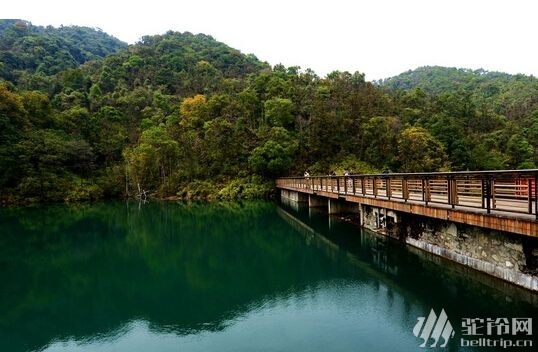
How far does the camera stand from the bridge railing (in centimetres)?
849

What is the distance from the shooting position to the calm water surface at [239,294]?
28.1 feet

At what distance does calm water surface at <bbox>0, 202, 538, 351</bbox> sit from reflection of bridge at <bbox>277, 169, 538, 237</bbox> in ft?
6.08

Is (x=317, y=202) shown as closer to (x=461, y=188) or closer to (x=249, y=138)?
(x=249, y=138)

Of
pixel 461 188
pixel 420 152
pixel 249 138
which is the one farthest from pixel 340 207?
pixel 249 138

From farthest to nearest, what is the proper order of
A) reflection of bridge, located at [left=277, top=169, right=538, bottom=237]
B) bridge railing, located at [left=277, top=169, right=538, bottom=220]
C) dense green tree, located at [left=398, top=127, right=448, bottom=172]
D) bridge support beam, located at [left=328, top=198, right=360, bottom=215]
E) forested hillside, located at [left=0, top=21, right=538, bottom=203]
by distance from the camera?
forested hillside, located at [left=0, top=21, right=538, bottom=203]
dense green tree, located at [left=398, top=127, right=448, bottom=172]
bridge support beam, located at [left=328, top=198, right=360, bottom=215]
bridge railing, located at [left=277, top=169, right=538, bottom=220]
reflection of bridge, located at [left=277, top=169, right=538, bottom=237]

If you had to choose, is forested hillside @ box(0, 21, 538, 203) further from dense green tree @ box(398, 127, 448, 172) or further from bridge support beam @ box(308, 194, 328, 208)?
bridge support beam @ box(308, 194, 328, 208)

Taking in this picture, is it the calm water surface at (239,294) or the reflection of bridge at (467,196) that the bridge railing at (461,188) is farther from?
the calm water surface at (239,294)

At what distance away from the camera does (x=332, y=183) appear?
23.4 meters

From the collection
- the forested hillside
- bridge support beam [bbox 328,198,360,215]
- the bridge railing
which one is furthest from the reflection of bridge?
the forested hillside

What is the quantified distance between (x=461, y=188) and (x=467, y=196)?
1.65ft

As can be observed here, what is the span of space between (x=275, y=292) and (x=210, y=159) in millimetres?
38908

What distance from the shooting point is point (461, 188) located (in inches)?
449

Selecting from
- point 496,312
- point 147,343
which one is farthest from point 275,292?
point 496,312

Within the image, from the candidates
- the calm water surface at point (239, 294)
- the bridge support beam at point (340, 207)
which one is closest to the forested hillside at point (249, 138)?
the bridge support beam at point (340, 207)
